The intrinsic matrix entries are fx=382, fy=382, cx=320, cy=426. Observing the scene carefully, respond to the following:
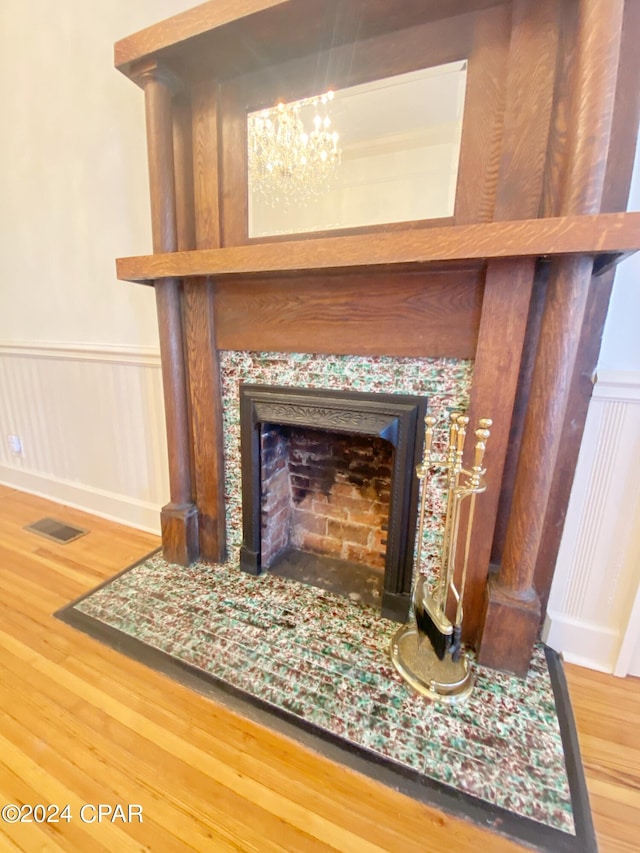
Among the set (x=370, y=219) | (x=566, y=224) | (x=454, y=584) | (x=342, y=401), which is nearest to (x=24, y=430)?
(x=342, y=401)

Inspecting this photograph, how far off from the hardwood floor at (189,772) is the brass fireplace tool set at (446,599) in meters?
0.34

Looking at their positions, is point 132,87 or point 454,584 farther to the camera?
point 132,87

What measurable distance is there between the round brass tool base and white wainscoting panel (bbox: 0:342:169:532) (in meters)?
1.41

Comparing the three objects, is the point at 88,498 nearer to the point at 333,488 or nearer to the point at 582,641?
the point at 333,488

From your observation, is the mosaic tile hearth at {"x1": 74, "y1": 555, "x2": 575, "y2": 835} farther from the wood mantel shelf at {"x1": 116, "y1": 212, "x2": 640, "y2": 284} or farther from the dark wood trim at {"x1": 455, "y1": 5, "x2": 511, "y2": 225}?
the dark wood trim at {"x1": 455, "y1": 5, "x2": 511, "y2": 225}

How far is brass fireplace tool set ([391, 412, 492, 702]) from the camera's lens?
3.75ft

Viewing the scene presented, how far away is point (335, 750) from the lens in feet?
3.43

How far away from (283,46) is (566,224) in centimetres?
108

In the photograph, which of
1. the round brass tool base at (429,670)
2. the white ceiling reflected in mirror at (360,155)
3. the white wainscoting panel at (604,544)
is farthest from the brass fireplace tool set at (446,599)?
the white ceiling reflected in mirror at (360,155)

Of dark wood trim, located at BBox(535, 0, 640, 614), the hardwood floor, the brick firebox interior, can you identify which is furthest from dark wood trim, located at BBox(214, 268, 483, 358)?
the hardwood floor

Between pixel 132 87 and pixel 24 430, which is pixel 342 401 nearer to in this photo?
pixel 132 87

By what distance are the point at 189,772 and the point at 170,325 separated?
4.86 feet

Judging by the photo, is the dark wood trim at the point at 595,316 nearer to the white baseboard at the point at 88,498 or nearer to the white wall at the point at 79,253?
the white wall at the point at 79,253

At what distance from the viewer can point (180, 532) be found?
5.80 feet
